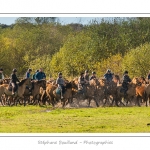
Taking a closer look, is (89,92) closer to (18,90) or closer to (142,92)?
(142,92)

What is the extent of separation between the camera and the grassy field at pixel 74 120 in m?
22.3

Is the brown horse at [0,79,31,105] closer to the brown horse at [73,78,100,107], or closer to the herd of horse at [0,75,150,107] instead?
the herd of horse at [0,75,150,107]

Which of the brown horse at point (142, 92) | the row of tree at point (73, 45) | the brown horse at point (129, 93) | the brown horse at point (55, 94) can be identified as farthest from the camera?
the row of tree at point (73, 45)

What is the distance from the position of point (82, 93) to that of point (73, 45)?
988 inches

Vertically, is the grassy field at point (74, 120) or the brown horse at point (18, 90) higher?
the brown horse at point (18, 90)

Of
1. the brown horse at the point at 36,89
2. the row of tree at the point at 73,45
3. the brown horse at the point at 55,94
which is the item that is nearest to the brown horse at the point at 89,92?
the brown horse at the point at 55,94

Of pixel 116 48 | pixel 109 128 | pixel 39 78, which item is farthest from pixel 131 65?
pixel 109 128

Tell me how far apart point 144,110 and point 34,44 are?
3263cm

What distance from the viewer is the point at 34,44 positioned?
59.0 meters

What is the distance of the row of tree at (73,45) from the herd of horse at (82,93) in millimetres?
15724

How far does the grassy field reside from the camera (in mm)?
22256

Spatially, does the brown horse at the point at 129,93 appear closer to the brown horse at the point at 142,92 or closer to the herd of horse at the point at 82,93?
the herd of horse at the point at 82,93

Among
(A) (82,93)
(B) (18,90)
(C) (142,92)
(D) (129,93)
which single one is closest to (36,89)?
(B) (18,90)

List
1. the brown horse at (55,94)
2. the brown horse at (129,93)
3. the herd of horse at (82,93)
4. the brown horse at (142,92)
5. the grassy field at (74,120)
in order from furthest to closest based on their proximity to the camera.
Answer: the brown horse at (129,93) → the brown horse at (142,92) → the herd of horse at (82,93) → the brown horse at (55,94) → the grassy field at (74,120)
